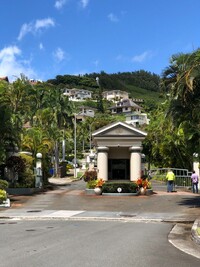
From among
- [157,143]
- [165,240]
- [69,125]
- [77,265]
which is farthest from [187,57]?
[69,125]

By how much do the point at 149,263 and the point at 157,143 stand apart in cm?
3951

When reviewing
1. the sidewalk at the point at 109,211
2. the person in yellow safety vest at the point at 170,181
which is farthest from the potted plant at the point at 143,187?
the person in yellow safety vest at the point at 170,181

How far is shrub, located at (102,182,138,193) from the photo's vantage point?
28.4 meters

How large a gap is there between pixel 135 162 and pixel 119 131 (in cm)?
263

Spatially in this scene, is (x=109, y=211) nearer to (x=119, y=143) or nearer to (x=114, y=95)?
(x=119, y=143)

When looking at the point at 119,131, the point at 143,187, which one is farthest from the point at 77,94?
the point at 143,187

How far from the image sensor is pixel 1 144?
2688cm

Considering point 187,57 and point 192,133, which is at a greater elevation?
point 187,57

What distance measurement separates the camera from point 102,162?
32.0m

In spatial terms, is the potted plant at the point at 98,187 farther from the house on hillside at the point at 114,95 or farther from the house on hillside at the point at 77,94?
the house on hillside at the point at 77,94

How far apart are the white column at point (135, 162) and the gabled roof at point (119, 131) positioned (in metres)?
1.13

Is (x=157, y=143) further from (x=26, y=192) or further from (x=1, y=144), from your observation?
(x=1, y=144)

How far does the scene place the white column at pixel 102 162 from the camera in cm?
3195

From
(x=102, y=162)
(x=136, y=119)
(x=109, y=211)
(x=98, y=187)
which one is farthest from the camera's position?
(x=136, y=119)
